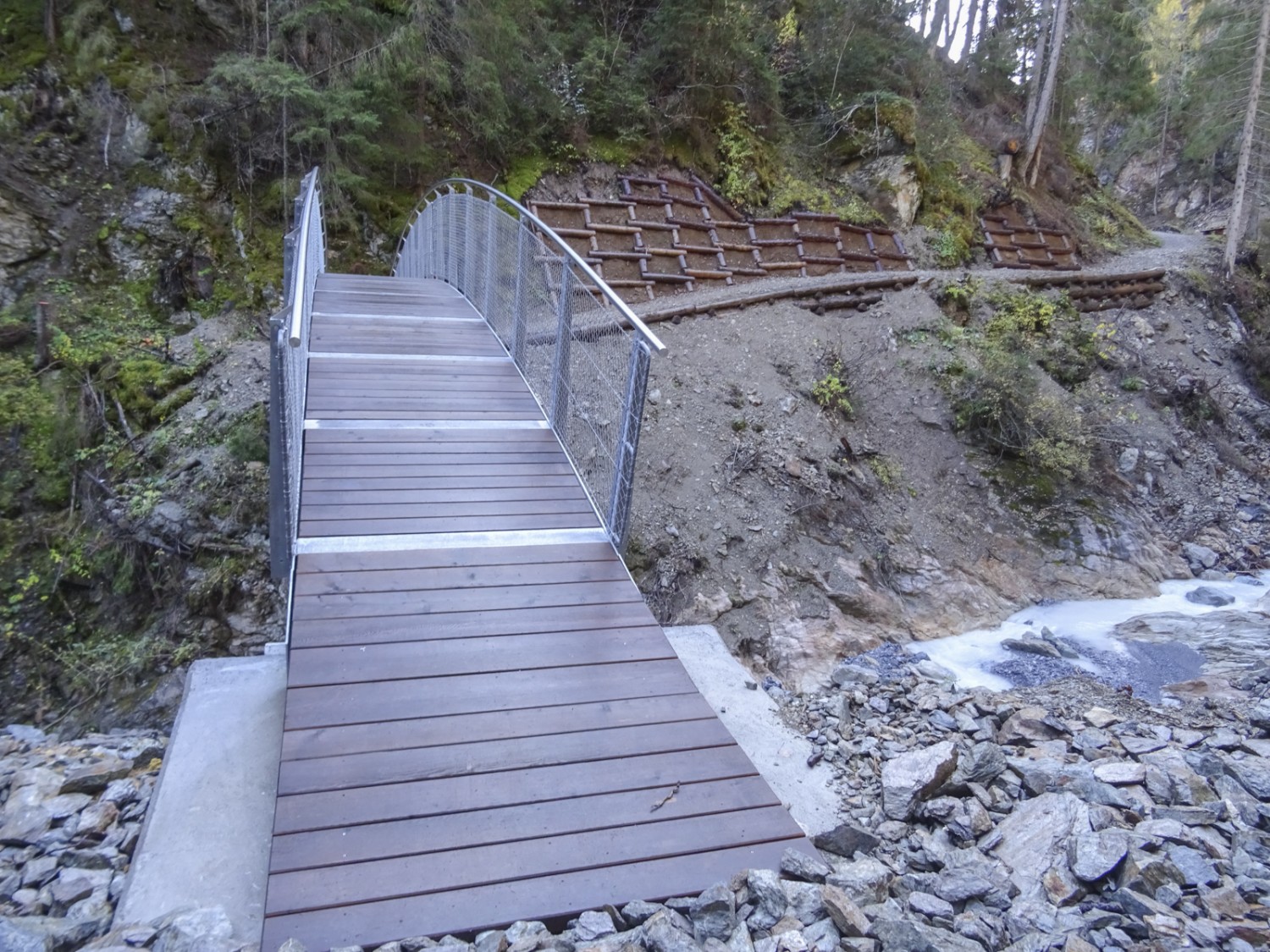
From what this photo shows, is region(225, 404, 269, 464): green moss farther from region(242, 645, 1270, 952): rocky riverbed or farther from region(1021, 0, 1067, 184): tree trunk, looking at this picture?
region(1021, 0, 1067, 184): tree trunk

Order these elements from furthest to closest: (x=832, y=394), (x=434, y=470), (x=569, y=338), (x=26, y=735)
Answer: (x=832, y=394) → (x=569, y=338) → (x=26, y=735) → (x=434, y=470)

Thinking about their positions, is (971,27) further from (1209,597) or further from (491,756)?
(491,756)

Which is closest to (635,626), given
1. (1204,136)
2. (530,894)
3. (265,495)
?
(530,894)

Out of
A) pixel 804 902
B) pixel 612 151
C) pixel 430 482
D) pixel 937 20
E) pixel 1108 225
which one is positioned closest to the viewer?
pixel 804 902

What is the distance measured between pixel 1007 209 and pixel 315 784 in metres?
19.8

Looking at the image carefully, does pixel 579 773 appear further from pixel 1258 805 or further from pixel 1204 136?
pixel 1204 136

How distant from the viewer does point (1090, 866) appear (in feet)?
8.25

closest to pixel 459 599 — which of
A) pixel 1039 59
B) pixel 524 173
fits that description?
pixel 524 173

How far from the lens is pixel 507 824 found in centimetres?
268

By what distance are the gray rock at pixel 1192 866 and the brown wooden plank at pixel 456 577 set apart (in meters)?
2.62

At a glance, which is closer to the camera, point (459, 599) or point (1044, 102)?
point (459, 599)

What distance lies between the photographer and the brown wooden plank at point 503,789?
8.63ft

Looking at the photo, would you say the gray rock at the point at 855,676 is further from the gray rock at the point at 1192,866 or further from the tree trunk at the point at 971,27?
the tree trunk at the point at 971,27

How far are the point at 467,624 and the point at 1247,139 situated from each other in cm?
2271
